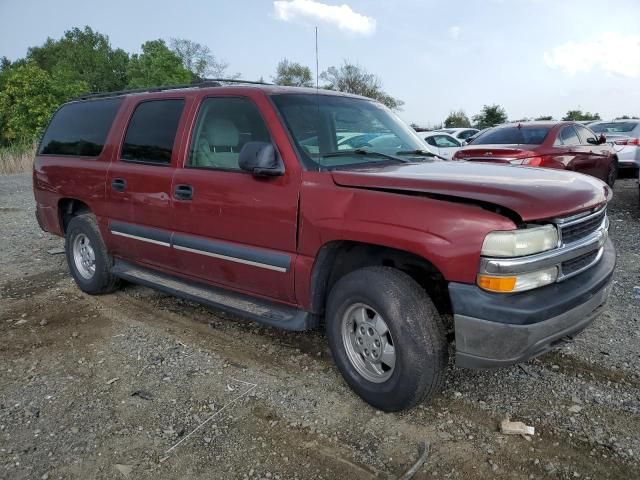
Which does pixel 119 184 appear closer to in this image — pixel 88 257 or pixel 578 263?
pixel 88 257

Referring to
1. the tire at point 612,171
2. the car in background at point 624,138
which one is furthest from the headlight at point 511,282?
the car in background at point 624,138

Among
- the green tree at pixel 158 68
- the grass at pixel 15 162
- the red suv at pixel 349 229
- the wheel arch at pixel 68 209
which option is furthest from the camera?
the green tree at pixel 158 68

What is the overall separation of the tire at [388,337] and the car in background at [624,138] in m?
9.43

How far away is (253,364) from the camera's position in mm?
3625

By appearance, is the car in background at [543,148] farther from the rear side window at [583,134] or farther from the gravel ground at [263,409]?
the gravel ground at [263,409]

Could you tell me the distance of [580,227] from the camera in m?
2.88

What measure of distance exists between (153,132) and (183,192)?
77 cm

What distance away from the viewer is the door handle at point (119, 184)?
4421 millimetres

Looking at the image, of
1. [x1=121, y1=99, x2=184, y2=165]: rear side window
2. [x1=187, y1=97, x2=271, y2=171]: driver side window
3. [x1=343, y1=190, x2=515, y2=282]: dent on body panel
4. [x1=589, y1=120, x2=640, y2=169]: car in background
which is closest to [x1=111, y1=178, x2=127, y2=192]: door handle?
[x1=121, y1=99, x2=184, y2=165]: rear side window

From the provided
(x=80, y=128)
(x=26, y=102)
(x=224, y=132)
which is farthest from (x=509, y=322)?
(x=26, y=102)

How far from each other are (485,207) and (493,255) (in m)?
0.24

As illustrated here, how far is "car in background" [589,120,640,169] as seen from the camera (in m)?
11.6

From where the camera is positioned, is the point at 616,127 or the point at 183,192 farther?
the point at 616,127

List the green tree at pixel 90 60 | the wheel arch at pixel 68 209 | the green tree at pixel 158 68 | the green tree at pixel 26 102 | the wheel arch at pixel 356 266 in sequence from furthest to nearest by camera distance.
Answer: the green tree at pixel 90 60 → the green tree at pixel 158 68 → the green tree at pixel 26 102 → the wheel arch at pixel 68 209 → the wheel arch at pixel 356 266
